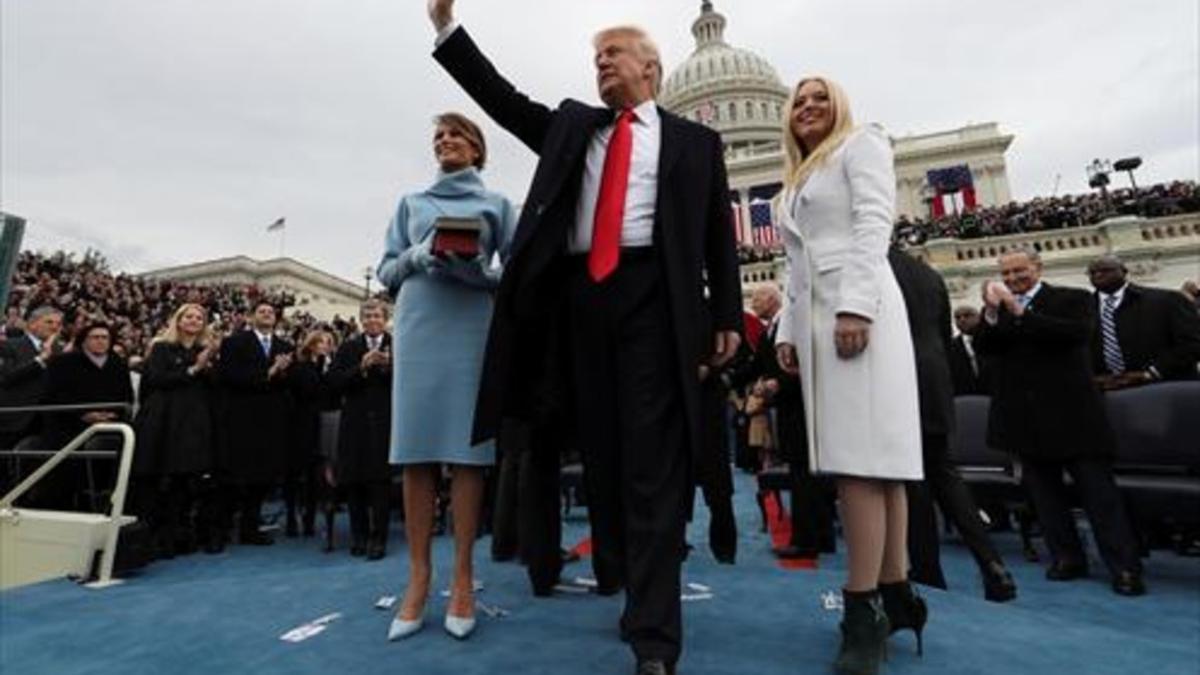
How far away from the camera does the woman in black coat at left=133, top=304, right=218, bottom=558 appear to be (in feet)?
15.2

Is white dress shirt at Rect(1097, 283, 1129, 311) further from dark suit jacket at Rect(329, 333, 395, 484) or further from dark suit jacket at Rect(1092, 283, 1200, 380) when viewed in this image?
dark suit jacket at Rect(329, 333, 395, 484)

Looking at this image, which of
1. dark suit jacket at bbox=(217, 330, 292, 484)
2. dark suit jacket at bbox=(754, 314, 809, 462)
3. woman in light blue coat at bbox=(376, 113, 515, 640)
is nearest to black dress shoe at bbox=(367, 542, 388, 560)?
dark suit jacket at bbox=(217, 330, 292, 484)

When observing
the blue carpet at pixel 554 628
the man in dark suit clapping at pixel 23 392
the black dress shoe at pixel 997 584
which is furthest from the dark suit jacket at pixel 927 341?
the man in dark suit clapping at pixel 23 392

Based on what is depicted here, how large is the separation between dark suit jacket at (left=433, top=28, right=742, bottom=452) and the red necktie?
0.10 metres

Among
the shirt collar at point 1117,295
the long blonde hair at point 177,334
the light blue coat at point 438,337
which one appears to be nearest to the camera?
the light blue coat at point 438,337

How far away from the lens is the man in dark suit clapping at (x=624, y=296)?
1.91 m

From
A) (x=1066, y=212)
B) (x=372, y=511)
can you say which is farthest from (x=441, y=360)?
(x=1066, y=212)

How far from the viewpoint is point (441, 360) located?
2.47 meters

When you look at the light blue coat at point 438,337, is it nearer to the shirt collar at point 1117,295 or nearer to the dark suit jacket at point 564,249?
the dark suit jacket at point 564,249

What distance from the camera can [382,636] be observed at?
7.45 feet

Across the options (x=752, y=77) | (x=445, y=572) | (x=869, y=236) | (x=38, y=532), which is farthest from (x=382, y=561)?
(x=752, y=77)

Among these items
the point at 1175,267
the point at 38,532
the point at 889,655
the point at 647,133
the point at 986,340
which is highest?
the point at 1175,267

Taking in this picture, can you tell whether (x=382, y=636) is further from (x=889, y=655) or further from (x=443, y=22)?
(x=443, y=22)

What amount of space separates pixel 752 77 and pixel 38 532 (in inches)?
2710
